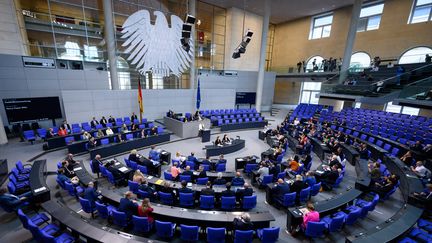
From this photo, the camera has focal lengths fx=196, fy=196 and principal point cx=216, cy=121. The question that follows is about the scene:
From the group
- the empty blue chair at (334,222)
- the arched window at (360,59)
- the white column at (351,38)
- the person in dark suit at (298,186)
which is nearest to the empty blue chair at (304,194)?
the person in dark suit at (298,186)

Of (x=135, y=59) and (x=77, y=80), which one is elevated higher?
(x=135, y=59)

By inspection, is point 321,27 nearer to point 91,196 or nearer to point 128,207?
point 128,207

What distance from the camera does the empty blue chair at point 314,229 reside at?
4.96 m

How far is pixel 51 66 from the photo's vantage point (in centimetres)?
1360

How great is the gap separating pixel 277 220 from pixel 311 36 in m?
26.2

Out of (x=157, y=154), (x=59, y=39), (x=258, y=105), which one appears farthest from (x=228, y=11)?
(x=157, y=154)

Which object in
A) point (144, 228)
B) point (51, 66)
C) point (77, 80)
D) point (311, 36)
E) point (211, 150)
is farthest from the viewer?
point (311, 36)

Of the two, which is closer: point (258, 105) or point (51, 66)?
point (51, 66)

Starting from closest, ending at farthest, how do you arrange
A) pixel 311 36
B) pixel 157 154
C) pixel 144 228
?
pixel 144 228 < pixel 157 154 < pixel 311 36

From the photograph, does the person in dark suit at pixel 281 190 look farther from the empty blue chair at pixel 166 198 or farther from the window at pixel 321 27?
the window at pixel 321 27

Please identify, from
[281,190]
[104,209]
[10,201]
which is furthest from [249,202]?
[10,201]

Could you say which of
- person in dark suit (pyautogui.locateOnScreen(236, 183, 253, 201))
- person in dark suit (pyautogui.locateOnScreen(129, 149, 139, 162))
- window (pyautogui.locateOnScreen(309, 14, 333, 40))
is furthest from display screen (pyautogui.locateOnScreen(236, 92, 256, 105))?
person in dark suit (pyautogui.locateOnScreen(236, 183, 253, 201))

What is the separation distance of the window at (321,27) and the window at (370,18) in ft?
11.1

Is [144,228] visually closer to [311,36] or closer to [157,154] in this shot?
[157,154]
